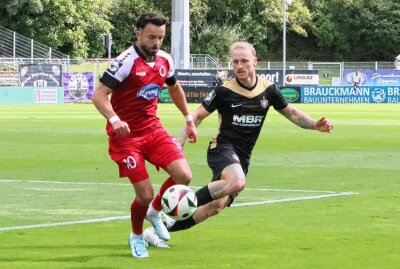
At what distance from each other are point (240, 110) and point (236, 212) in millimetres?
2916

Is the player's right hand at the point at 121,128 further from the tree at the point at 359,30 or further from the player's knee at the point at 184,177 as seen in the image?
the tree at the point at 359,30

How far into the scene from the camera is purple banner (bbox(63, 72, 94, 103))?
64500 millimetres

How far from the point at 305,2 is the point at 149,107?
104026 mm

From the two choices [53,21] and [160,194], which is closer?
[160,194]

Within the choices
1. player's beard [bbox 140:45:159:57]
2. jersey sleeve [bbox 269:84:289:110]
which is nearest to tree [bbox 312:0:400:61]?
jersey sleeve [bbox 269:84:289:110]

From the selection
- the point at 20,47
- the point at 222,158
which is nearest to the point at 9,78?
the point at 20,47

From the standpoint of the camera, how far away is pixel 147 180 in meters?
10.9

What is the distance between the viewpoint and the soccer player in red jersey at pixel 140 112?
1074cm

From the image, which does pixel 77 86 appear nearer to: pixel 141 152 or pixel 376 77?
pixel 376 77

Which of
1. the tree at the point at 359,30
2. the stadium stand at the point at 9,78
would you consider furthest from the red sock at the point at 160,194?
the tree at the point at 359,30

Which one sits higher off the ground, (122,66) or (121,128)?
(122,66)

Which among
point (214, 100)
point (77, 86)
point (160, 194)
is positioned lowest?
point (77, 86)

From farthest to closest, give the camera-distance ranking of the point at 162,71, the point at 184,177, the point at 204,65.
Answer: the point at 204,65 < the point at 162,71 < the point at 184,177

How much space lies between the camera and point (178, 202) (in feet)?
33.9
